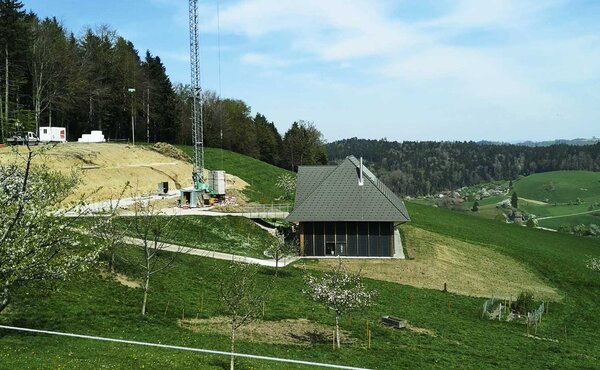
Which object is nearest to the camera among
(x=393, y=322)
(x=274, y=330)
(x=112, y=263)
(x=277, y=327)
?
(x=274, y=330)

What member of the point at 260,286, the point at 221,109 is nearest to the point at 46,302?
the point at 260,286

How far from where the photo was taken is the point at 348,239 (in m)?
52.1

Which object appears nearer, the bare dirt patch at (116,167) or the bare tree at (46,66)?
the bare dirt patch at (116,167)

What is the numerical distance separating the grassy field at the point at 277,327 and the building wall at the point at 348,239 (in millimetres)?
6800

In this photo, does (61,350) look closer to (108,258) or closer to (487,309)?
(108,258)

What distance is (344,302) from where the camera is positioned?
2678 cm

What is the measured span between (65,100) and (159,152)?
53.4ft

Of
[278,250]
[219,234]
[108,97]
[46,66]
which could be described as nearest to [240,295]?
Result: [278,250]

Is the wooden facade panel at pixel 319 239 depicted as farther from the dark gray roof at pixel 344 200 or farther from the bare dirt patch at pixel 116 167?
the bare dirt patch at pixel 116 167

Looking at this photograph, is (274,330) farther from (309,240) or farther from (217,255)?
(309,240)

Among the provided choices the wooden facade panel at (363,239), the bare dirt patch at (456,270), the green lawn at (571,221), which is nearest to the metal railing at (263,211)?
the wooden facade panel at (363,239)

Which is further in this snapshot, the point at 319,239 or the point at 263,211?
the point at 263,211

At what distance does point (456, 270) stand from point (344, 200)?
1310 centimetres

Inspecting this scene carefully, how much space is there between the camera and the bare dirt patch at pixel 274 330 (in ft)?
88.1
